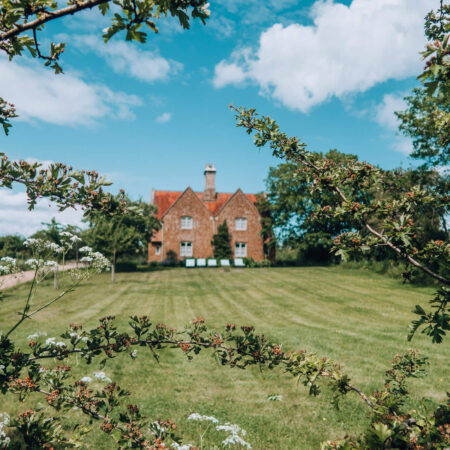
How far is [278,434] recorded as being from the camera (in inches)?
213

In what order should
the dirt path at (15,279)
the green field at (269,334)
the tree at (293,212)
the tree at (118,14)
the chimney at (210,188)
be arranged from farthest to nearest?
the chimney at (210,188)
the tree at (293,212)
the green field at (269,334)
the dirt path at (15,279)
the tree at (118,14)

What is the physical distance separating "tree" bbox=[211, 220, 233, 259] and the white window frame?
2.89m

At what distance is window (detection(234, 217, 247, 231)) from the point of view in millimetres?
39781

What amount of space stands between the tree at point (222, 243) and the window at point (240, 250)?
1409 millimetres

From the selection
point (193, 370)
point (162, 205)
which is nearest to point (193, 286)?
point (193, 370)

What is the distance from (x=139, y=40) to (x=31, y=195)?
169cm

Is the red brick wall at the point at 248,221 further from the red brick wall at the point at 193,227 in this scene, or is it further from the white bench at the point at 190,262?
the white bench at the point at 190,262

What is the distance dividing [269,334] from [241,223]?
29493mm

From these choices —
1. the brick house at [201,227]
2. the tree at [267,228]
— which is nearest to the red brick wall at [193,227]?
the brick house at [201,227]

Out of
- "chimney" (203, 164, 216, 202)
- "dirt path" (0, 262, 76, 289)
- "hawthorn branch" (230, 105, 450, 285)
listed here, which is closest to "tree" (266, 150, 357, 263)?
"chimney" (203, 164, 216, 202)

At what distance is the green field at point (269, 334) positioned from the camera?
587cm

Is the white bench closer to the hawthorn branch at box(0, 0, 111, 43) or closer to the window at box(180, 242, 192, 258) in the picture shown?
the window at box(180, 242, 192, 258)

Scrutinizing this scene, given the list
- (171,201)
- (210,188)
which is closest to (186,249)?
(171,201)

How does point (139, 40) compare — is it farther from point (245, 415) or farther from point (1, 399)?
point (1, 399)
